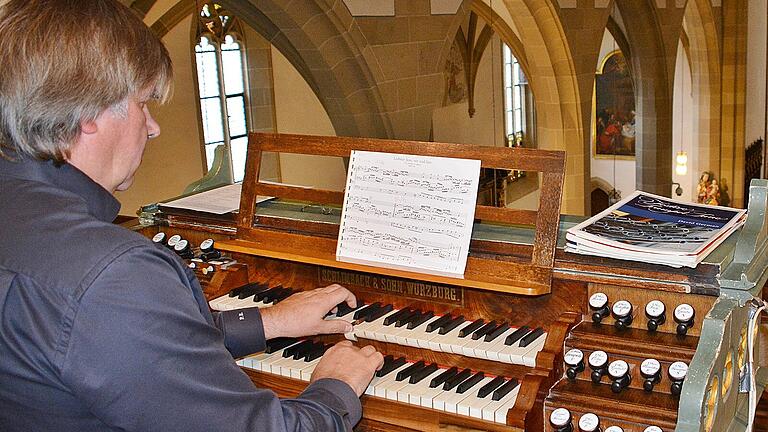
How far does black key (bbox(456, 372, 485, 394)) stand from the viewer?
2.59 meters

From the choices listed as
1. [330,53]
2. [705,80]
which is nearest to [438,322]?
[330,53]

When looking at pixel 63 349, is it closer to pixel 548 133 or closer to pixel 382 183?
pixel 382 183

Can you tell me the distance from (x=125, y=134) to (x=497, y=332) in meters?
1.53

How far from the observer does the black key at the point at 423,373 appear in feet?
8.77

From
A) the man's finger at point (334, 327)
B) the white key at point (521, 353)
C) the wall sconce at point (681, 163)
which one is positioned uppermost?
the man's finger at point (334, 327)

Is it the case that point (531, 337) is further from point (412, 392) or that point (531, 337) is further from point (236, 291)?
point (236, 291)

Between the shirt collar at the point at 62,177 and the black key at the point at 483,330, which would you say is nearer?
the shirt collar at the point at 62,177

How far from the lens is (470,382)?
2.63 meters

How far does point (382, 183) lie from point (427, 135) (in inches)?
204

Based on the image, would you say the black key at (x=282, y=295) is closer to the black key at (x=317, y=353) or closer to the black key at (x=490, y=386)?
the black key at (x=317, y=353)

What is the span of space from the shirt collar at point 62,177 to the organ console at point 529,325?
1.30 meters

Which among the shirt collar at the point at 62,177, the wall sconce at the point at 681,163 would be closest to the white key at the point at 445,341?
the shirt collar at the point at 62,177

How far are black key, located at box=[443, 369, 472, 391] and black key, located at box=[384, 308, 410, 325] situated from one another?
0.30m

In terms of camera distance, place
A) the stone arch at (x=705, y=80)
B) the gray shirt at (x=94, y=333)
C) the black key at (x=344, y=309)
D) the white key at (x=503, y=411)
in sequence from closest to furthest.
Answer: the gray shirt at (x=94, y=333) → the white key at (x=503, y=411) → the black key at (x=344, y=309) → the stone arch at (x=705, y=80)
